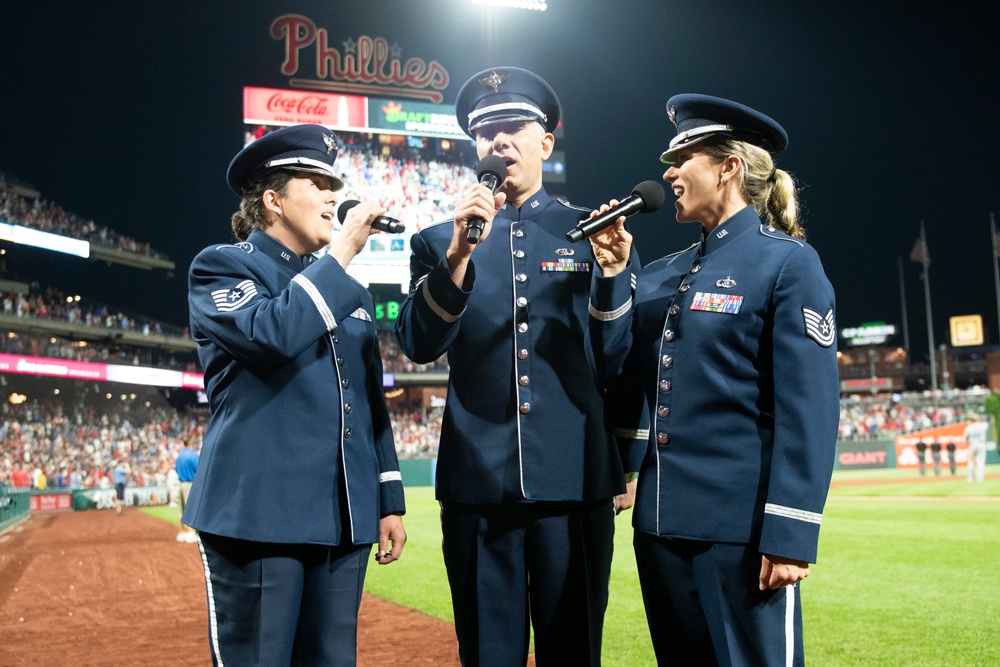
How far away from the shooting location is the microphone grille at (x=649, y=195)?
9.57ft

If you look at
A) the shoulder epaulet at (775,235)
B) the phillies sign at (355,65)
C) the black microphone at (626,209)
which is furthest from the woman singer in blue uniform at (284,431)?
the phillies sign at (355,65)

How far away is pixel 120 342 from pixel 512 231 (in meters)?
43.3

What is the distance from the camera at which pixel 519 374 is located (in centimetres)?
302

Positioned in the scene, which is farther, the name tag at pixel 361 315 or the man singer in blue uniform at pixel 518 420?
the name tag at pixel 361 315

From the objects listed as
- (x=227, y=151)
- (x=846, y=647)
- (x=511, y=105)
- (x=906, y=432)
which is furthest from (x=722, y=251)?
(x=227, y=151)

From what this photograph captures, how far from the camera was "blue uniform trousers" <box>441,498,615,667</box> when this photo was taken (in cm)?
284

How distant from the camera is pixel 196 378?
41938mm

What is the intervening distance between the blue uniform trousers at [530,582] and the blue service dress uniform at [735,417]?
251 mm

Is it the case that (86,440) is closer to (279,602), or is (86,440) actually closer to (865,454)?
(865,454)

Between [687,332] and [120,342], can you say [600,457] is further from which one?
[120,342]

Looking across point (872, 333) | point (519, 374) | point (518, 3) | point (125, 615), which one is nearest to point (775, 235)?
point (519, 374)

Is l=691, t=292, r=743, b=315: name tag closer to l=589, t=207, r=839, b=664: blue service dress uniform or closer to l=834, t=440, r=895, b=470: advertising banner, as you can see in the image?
l=589, t=207, r=839, b=664: blue service dress uniform

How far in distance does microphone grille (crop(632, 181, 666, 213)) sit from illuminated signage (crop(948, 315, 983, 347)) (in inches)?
2961

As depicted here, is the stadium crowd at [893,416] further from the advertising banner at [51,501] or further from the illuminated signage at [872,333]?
the illuminated signage at [872,333]
